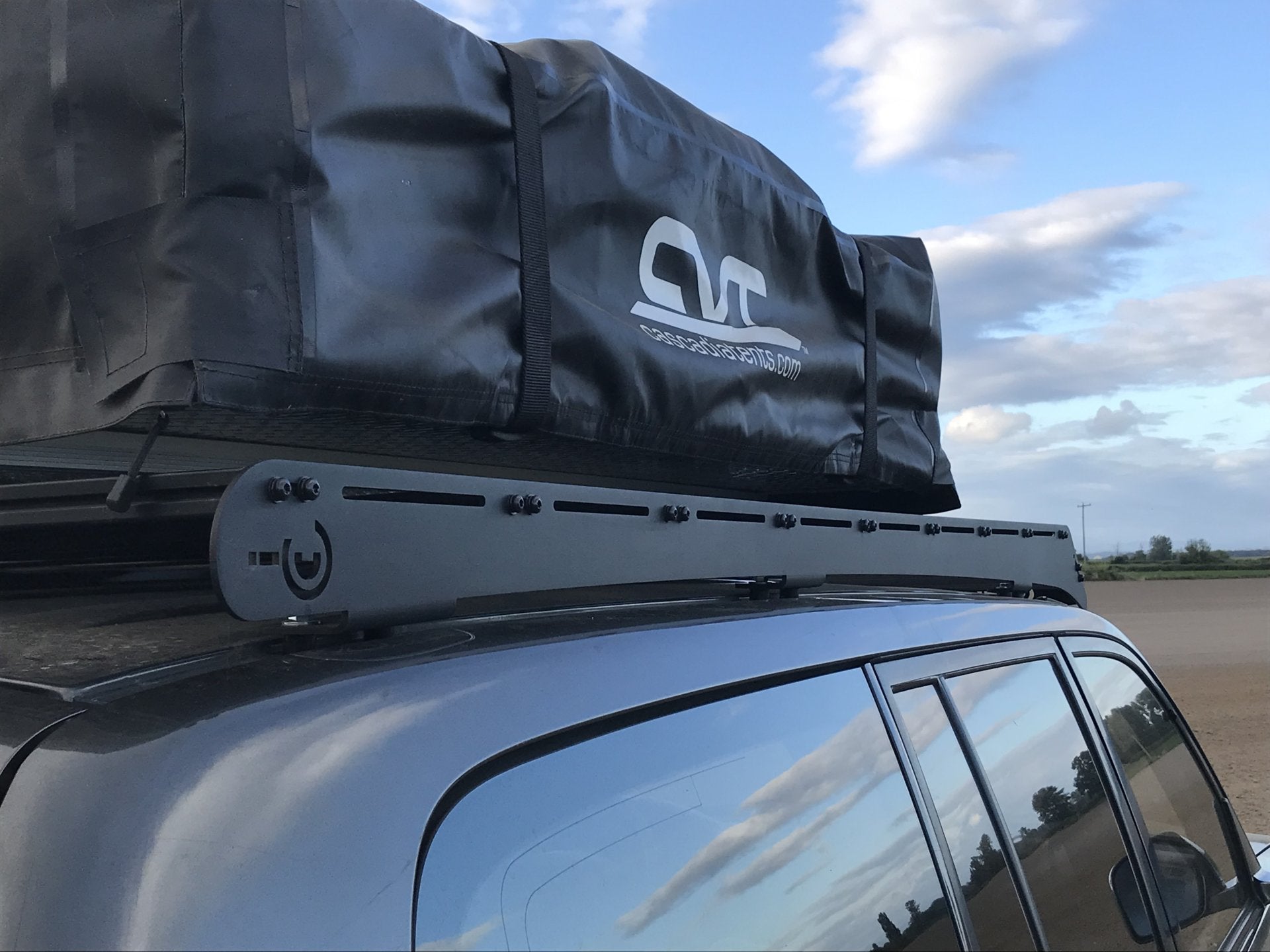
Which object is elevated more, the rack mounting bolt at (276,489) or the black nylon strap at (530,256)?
the black nylon strap at (530,256)

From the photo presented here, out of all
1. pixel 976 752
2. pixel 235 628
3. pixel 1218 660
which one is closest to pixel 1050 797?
pixel 976 752

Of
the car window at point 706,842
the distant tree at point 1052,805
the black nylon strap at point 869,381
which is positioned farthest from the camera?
the black nylon strap at point 869,381

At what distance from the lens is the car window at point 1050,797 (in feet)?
6.40

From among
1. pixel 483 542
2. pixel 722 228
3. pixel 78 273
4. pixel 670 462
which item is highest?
pixel 722 228

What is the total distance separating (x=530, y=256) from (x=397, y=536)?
31.6 inches

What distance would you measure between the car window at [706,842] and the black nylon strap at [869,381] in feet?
4.52

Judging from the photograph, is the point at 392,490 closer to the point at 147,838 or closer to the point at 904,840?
the point at 147,838

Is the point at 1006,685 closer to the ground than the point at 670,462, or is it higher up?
closer to the ground

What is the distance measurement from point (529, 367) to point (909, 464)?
169 centimetres

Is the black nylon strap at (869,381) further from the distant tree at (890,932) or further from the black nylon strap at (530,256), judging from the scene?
the distant tree at (890,932)

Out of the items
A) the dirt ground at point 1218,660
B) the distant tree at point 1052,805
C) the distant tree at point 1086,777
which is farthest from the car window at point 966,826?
the dirt ground at point 1218,660

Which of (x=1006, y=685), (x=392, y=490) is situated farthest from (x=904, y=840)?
(x=392, y=490)

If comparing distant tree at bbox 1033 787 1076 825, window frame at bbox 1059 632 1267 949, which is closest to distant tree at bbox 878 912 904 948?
distant tree at bbox 1033 787 1076 825

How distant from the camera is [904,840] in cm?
164
